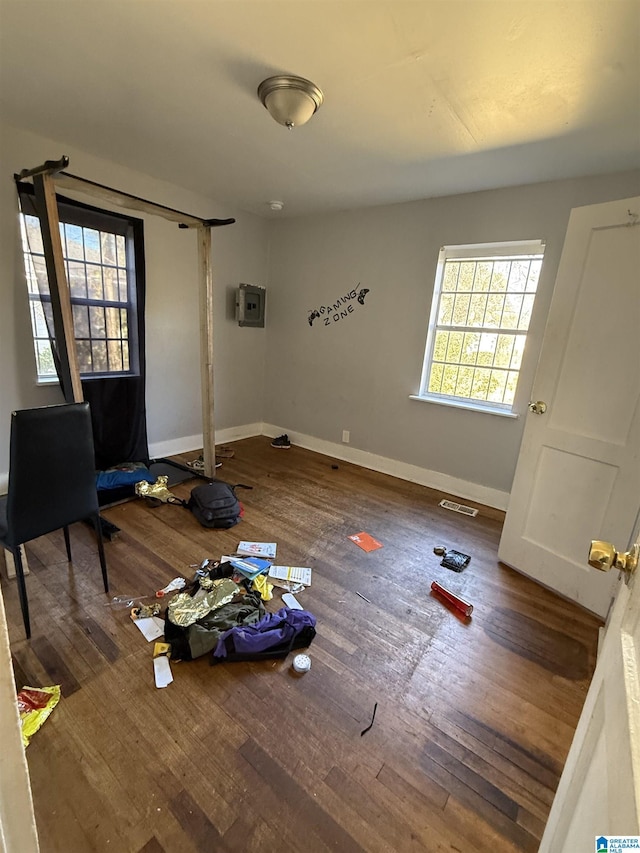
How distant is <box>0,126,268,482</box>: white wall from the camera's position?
255 cm

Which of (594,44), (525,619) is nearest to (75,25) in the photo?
(594,44)

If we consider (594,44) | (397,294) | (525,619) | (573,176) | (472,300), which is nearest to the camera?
(594,44)

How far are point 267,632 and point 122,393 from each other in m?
2.49

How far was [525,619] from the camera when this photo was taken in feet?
6.40

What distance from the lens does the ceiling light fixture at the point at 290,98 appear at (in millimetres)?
1758

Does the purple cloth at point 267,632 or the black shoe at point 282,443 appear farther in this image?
the black shoe at point 282,443

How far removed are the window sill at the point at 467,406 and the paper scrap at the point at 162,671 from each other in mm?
2757

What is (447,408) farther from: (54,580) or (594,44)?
(54,580)

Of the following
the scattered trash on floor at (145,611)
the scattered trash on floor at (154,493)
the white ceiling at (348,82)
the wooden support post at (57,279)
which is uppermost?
the white ceiling at (348,82)

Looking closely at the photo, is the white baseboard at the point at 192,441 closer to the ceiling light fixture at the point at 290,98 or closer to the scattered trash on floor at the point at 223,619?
the scattered trash on floor at the point at 223,619

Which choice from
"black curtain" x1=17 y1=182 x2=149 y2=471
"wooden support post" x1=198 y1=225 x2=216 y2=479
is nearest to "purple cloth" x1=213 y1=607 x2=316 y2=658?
"wooden support post" x1=198 y1=225 x2=216 y2=479

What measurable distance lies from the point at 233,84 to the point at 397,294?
207 cm

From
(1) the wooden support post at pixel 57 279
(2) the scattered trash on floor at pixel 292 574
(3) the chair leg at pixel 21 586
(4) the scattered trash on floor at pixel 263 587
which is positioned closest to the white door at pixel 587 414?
(2) the scattered trash on floor at pixel 292 574

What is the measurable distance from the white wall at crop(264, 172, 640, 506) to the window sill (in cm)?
5
